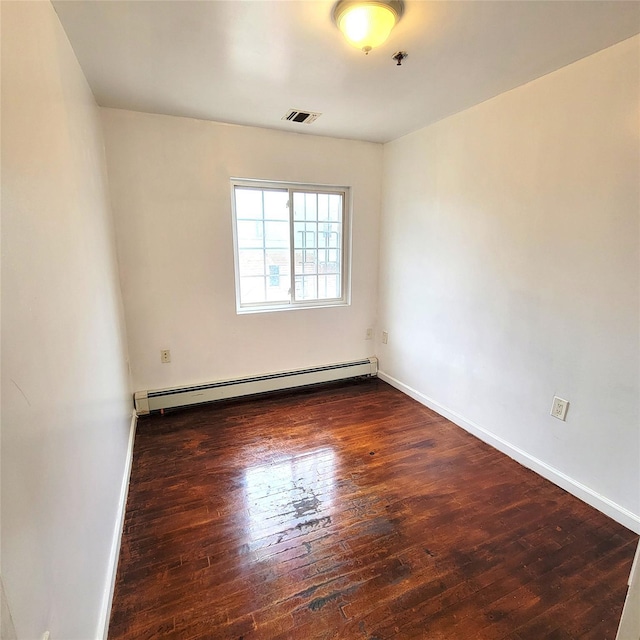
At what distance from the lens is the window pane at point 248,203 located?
2967mm

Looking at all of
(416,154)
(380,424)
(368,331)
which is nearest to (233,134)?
(416,154)

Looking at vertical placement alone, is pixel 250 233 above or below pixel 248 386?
above

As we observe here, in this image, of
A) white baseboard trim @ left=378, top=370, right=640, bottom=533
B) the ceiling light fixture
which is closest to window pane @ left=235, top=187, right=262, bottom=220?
the ceiling light fixture

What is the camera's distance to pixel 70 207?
Result: 1354 mm

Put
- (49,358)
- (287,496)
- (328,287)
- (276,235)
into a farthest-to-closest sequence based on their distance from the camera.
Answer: (328,287), (276,235), (287,496), (49,358)

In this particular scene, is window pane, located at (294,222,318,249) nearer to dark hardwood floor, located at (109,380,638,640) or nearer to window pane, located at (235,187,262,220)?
window pane, located at (235,187,262,220)

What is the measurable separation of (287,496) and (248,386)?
137cm

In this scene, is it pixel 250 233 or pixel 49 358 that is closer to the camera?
pixel 49 358

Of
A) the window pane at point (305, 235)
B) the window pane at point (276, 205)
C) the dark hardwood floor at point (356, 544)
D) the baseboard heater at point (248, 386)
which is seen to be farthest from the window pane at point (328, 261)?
the dark hardwood floor at point (356, 544)

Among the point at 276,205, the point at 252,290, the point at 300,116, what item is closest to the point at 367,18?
the point at 300,116

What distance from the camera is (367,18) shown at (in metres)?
1.36

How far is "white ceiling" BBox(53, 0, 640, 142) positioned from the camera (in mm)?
1397

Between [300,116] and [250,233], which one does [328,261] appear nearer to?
[250,233]

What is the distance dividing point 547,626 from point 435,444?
1.21 m
